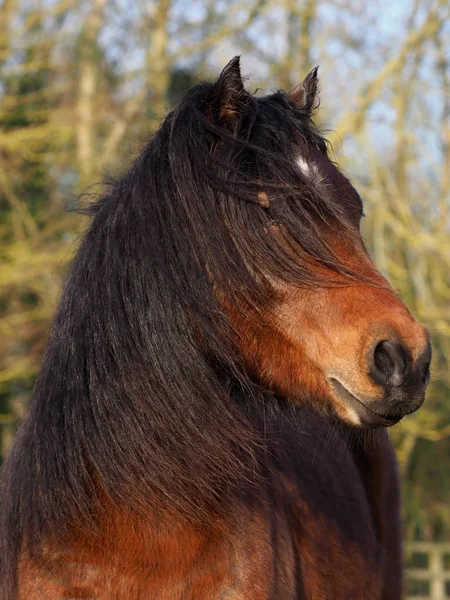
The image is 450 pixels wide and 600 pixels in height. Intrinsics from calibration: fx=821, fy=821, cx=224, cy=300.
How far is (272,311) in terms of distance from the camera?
2.51m

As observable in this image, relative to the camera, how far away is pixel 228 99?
262cm

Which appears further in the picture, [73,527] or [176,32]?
[176,32]

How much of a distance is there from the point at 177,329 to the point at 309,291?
0.42 metres

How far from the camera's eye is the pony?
2.48 meters

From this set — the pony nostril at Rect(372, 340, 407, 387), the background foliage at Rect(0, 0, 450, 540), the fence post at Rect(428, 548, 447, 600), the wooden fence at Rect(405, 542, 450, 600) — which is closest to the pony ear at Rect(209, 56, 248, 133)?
the pony nostril at Rect(372, 340, 407, 387)

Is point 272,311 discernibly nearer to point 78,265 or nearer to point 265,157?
point 265,157

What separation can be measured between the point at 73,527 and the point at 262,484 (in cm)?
70

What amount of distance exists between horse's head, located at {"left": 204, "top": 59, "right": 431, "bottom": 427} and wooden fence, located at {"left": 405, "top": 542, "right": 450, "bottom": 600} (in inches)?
469

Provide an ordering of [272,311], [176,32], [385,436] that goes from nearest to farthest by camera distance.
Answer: [272,311]
[385,436]
[176,32]

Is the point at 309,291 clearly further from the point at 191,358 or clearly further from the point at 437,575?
the point at 437,575

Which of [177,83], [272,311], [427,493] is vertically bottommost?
[427,493]

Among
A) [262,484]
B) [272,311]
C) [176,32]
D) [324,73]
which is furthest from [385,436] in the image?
[176,32]

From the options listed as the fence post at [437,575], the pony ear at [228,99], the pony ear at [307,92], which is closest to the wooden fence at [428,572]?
the fence post at [437,575]

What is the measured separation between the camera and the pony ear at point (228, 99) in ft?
8.46
